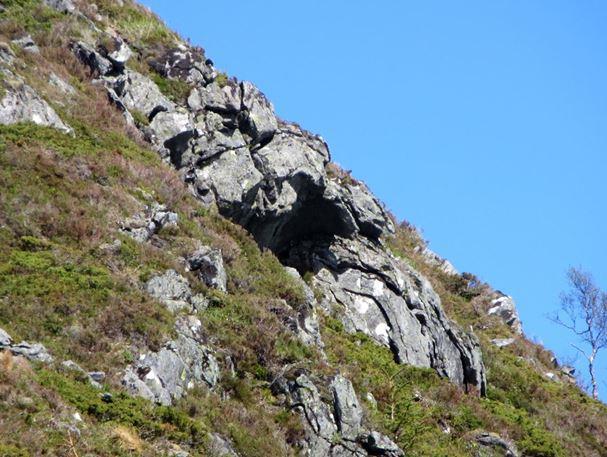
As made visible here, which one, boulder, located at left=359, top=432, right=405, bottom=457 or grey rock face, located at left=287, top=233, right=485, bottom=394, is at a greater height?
grey rock face, located at left=287, top=233, right=485, bottom=394

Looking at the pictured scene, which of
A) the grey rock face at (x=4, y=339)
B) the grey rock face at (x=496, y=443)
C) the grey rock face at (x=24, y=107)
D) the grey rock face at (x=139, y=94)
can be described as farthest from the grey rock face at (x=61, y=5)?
the grey rock face at (x=496, y=443)

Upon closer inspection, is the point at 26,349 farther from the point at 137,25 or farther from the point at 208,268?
the point at 137,25

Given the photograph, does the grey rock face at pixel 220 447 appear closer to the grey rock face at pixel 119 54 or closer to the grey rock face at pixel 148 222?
the grey rock face at pixel 148 222

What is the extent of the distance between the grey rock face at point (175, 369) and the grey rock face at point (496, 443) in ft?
33.0

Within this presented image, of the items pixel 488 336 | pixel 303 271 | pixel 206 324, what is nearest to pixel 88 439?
pixel 206 324

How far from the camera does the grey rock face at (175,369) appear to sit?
59.7ft

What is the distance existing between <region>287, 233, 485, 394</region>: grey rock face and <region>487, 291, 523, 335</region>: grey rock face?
35.2 feet

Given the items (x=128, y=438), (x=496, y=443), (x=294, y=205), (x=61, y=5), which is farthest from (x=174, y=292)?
(x=61, y=5)

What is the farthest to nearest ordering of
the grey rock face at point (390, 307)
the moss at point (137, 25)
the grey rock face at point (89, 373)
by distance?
the moss at point (137, 25) → the grey rock face at point (390, 307) → the grey rock face at point (89, 373)

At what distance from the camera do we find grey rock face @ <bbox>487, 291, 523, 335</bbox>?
146 feet

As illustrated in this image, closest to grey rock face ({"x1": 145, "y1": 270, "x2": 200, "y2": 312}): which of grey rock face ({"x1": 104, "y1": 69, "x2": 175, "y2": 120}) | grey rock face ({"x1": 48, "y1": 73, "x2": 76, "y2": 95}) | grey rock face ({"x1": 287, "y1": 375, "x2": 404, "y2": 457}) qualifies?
grey rock face ({"x1": 287, "y1": 375, "x2": 404, "y2": 457})

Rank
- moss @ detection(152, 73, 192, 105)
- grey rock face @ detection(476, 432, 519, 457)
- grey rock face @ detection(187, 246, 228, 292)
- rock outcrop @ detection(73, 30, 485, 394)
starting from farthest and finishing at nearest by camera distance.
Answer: moss @ detection(152, 73, 192, 105) < rock outcrop @ detection(73, 30, 485, 394) < grey rock face @ detection(476, 432, 519, 457) < grey rock face @ detection(187, 246, 228, 292)

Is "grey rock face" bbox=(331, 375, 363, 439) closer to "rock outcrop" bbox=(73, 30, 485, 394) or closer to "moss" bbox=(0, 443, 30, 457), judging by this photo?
"rock outcrop" bbox=(73, 30, 485, 394)

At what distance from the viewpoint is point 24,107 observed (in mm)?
27797
